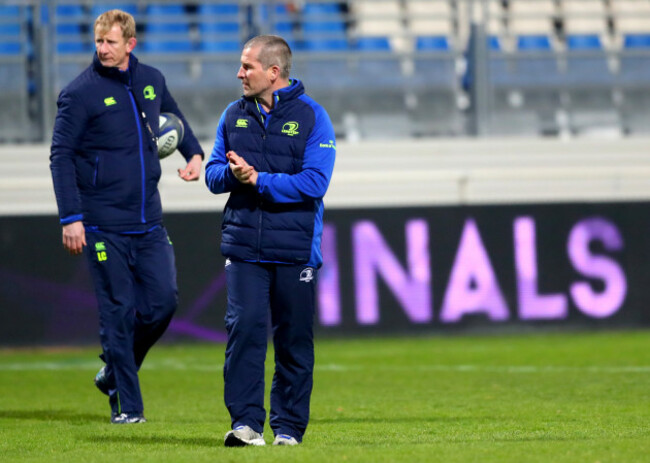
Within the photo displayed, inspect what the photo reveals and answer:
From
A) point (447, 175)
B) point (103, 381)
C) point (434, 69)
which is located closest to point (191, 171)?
point (103, 381)

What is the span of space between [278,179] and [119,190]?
1.74 meters

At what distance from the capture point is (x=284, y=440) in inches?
215

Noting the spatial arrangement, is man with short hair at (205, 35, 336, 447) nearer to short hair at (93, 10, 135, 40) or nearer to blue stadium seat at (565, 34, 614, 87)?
short hair at (93, 10, 135, 40)

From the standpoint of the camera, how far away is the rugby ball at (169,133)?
23.4ft

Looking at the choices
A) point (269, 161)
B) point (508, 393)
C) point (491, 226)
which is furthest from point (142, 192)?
point (491, 226)

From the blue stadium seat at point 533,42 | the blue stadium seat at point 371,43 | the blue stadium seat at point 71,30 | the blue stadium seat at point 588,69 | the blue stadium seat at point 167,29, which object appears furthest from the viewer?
the blue stadium seat at point 533,42

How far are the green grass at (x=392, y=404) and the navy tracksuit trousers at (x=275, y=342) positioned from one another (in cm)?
21

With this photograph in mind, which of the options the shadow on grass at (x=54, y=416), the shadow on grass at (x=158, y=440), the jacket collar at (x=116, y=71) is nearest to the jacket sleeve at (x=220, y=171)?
the shadow on grass at (x=158, y=440)

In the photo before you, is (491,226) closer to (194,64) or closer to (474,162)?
(474,162)

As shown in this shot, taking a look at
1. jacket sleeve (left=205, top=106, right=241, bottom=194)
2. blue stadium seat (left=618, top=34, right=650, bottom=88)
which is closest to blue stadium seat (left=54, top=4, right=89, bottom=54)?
blue stadium seat (left=618, top=34, right=650, bottom=88)

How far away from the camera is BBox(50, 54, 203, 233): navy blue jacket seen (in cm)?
674

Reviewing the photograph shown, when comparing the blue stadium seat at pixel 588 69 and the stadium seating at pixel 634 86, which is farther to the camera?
the blue stadium seat at pixel 588 69

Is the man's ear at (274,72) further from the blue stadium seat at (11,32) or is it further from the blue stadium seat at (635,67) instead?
the blue stadium seat at (635,67)

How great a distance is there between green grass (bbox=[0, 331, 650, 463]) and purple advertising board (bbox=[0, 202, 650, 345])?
0.73 ft
